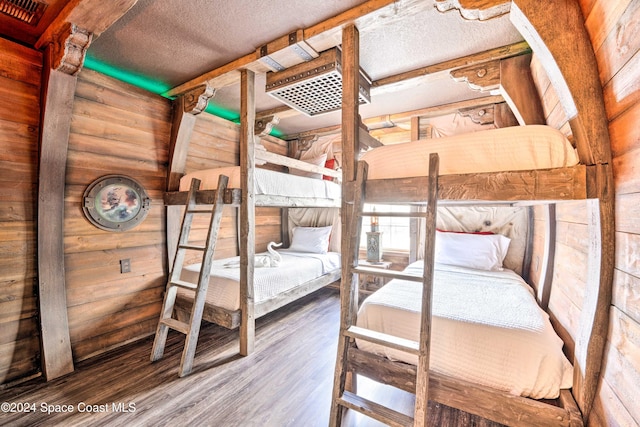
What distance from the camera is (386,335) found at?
1.35m

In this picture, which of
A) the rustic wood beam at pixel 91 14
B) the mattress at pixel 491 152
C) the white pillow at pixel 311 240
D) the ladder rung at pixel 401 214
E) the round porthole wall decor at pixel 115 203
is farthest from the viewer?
the white pillow at pixel 311 240

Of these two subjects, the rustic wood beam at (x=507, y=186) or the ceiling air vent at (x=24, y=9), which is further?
the ceiling air vent at (x=24, y=9)

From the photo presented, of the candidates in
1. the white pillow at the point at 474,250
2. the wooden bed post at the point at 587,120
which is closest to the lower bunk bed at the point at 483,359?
the wooden bed post at the point at 587,120

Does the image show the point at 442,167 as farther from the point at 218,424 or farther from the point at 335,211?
the point at 335,211

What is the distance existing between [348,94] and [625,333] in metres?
1.64

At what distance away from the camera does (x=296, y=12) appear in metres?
1.59

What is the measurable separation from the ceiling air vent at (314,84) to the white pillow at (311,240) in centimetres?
199

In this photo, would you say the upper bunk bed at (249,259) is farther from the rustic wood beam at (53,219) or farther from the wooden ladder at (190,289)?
the rustic wood beam at (53,219)

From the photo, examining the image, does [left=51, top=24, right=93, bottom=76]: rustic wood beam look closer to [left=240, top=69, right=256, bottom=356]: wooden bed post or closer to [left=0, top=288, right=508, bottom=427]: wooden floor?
[left=240, top=69, right=256, bottom=356]: wooden bed post

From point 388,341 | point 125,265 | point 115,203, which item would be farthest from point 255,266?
point 388,341

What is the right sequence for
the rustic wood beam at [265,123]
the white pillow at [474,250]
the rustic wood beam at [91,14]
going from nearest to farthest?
1. the rustic wood beam at [91,14]
2. the white pillow at [474,250]
3. the rustic wood beam at [265,123]

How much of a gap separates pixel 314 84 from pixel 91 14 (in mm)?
1374

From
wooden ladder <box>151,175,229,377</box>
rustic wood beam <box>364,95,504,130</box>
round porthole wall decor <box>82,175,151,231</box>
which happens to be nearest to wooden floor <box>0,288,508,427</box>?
wooden ladder <box>151,175,229,377</box>

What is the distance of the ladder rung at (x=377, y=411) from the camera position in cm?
122
